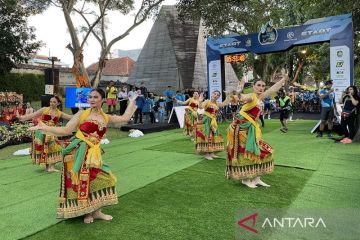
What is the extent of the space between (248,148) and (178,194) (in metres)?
1.33

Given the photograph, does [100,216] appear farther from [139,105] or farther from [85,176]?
[139,105]

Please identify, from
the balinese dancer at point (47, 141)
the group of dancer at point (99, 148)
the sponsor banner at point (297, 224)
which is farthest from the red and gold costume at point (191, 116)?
the sponsor banner at point (297, 224)

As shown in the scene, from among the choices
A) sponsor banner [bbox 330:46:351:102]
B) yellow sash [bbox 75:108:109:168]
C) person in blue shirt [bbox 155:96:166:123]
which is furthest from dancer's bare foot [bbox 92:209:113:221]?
person in blue shirt [bbox 155:96:166:123]

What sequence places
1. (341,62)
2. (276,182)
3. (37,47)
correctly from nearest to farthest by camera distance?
(276,182) < (341,62) < (37,47)

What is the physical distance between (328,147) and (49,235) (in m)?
7.84

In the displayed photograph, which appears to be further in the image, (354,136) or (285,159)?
(354,136)

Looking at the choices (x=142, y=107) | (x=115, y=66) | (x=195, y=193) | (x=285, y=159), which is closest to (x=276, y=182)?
(x=195, y=193)

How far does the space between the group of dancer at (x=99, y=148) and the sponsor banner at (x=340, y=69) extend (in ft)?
20.4

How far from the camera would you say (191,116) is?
1127cm

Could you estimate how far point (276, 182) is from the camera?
5.86 m

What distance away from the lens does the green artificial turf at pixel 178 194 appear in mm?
4023

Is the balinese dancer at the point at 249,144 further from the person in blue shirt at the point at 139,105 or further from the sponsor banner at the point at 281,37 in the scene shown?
the person in blue shirt at the point at 139,105

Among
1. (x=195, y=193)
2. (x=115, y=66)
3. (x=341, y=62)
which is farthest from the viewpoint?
(x=115, y=66)

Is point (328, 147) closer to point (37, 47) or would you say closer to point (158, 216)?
point (158, 216)
